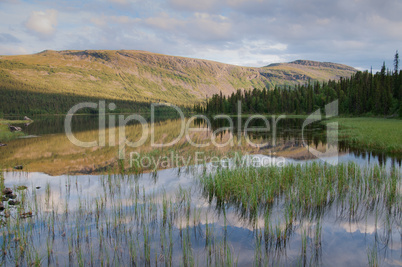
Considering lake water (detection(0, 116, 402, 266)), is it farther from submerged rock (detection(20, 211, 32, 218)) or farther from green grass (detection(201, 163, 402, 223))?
green grass (detection(201, 163, 402, 223))

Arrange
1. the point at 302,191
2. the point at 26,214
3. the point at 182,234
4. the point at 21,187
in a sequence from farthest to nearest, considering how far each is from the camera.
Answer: the point at 21,187 < the point at 302,191 < the point at 26,214 < the point at 182,234

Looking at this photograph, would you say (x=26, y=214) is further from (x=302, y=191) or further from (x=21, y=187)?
(x=302, y=191)

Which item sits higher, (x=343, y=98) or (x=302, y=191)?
(x=343, y=98)

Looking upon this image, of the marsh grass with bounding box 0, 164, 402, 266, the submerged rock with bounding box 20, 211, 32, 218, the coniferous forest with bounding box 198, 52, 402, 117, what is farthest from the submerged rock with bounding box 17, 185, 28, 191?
the coniferous forest with bounding box 198, 52, 402, 117

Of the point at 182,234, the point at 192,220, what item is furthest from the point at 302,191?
the point at 182,234

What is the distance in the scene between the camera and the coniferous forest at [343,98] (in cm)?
7919

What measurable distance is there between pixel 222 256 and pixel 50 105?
8804 inches

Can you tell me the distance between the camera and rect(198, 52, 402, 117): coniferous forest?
79188mm

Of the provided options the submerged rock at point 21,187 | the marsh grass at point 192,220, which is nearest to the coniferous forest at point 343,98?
the marsh grass at point 192,220

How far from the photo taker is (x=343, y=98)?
107 meters

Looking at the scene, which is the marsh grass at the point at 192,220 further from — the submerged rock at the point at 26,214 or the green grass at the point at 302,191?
the submerged rock at the point at 26,214

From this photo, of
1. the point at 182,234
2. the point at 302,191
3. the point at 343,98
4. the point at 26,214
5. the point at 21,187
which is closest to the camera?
the point at 182,234

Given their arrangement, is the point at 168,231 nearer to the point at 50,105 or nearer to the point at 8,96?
the point at 50,105

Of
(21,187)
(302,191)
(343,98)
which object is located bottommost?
(21,187)
